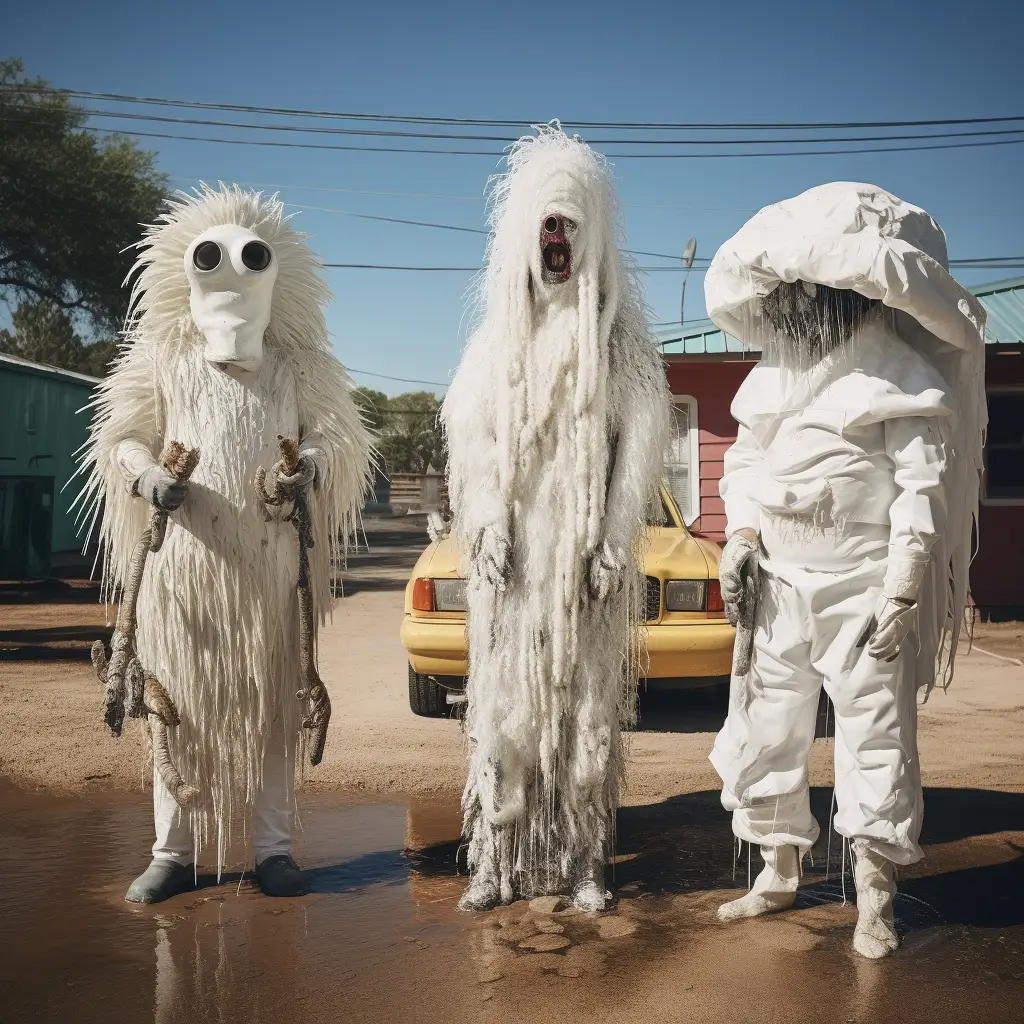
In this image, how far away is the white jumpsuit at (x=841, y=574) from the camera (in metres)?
3.28

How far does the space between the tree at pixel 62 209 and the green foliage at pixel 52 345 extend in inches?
218

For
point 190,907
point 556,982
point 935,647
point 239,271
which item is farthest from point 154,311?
point 935,647

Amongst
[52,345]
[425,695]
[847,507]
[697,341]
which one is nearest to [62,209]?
[52,345]

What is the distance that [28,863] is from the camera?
4.14 metres

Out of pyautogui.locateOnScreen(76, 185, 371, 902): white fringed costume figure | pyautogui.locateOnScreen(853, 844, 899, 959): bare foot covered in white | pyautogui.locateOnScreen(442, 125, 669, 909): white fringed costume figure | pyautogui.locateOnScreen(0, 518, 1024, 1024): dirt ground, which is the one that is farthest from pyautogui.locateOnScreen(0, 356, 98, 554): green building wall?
pyautogui.locateOnScreen(853, 844, 899, 959): bare foot covered in white

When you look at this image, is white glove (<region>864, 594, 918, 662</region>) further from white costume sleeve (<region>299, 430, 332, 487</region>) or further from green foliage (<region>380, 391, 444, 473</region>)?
green foliage (<region>380, 391, 444, 473</region>)

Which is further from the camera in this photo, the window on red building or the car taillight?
the window on red building

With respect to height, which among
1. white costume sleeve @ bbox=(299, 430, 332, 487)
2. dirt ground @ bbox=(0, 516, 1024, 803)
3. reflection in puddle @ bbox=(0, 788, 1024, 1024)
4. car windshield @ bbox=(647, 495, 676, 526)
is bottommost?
reflection in puddle @ bbox=(0, 788, 1024, 1024)

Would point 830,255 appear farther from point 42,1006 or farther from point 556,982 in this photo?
point 42,1006

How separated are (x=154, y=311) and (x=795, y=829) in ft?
9.43

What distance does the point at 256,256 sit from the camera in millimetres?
3904

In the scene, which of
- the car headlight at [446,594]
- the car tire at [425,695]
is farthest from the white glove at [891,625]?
the car tire at [425,695]

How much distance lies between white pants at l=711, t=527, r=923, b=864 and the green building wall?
14340mm

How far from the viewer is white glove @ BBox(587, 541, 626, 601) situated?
359cm
